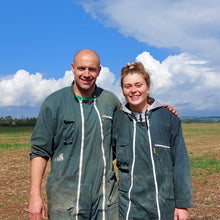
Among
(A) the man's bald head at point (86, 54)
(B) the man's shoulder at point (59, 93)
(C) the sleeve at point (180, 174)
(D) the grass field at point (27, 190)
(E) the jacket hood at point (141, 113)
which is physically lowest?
(D) the grass field at point (27, 190)

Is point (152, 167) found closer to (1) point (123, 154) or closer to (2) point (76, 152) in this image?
(1) point (123, 154)

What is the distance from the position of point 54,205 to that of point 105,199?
0.50 m

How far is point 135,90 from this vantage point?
8.85 ft

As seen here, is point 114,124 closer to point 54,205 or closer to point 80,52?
point 80,52

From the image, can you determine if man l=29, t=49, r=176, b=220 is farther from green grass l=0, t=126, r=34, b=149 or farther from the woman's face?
green grass l=0, t=126, r=34, b=149

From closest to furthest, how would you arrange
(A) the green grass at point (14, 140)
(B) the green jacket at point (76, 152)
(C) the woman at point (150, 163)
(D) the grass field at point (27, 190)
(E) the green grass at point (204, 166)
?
(C) the woman at point (150, 163), (B) the green jacket at point (76, 152), (D) the grass field at point (27, 190), (E) the green grass at point (204, 166), (A) the green grass at point (14, 140)

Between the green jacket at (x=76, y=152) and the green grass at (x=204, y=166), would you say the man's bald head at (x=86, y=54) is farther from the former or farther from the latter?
the green grass at (x=204, y=166)

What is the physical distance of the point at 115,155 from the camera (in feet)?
9.51

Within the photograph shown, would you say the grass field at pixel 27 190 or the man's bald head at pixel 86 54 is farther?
the grass field at pixel 27 190

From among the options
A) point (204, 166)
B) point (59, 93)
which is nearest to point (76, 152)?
point (59, 93)

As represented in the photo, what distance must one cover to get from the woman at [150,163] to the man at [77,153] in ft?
0.54

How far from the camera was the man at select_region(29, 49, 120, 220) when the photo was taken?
2.64 metres

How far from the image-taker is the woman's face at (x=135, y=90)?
2.70 m

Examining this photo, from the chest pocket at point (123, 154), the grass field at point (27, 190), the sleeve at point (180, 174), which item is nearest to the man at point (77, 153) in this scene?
the chest pocket at point (123, 154)
